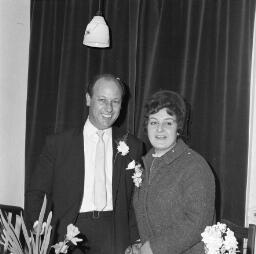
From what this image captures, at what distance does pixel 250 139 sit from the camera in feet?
9.71

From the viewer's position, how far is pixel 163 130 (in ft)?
7.48

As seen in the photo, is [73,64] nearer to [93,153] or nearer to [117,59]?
[117,59]

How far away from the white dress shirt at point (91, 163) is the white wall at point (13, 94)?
1256mm

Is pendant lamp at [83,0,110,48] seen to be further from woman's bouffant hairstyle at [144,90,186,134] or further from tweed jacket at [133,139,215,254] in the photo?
tweed jacket at [133,139,215,254]

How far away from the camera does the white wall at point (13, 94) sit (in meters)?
3.43

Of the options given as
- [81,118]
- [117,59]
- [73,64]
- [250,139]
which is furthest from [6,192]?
[250,139]

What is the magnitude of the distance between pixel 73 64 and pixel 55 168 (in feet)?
4.29

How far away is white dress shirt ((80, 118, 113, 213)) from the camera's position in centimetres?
238

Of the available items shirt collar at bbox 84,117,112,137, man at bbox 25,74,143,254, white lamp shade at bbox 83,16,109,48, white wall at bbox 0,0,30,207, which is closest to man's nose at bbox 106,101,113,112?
man at bbox 25,74,143,254

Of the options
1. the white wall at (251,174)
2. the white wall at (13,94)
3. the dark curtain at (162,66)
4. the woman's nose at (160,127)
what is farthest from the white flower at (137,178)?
the white wall at (13,94)

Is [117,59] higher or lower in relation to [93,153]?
higher

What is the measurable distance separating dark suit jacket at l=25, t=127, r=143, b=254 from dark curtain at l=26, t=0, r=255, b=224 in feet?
2.73

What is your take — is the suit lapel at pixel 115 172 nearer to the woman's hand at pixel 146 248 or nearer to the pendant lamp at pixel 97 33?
the woman's hand at pixel 146 248

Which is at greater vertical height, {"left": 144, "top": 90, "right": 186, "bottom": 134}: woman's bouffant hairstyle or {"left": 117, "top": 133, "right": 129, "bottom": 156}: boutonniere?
{"left": 144, "top": 90, "right": 186, "bottom": 134}: woman's bouffant hairstyle
